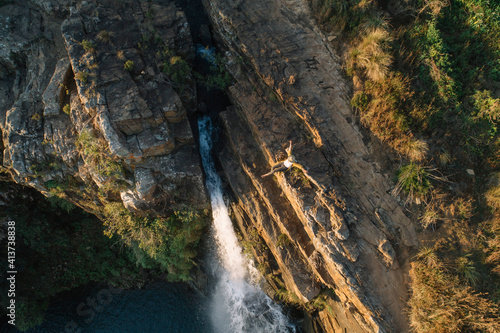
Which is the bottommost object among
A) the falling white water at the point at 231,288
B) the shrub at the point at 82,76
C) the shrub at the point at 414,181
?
the falling white water at the point at 231,288

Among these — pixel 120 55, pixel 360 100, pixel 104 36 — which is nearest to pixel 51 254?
pixel 120 55

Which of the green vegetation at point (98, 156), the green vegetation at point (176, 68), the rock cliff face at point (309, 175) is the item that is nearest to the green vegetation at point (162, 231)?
the green vegetation at point (98, 156)

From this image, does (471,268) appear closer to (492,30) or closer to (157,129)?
(492,30)

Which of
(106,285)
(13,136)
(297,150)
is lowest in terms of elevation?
(106,285)

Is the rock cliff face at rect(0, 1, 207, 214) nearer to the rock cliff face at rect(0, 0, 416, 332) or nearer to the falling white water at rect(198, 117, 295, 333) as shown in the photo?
the rock cliff face at rect(0, 0, 416, 332)

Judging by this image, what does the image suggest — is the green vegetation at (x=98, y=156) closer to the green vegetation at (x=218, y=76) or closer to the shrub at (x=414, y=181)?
the green vegetation at (x=218, y=76)

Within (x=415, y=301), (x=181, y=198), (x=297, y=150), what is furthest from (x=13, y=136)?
(x=415, y=301)
